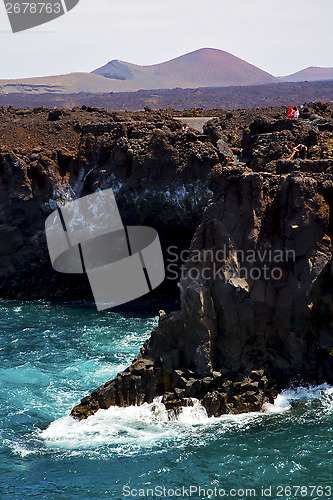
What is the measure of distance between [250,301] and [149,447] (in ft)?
27.6

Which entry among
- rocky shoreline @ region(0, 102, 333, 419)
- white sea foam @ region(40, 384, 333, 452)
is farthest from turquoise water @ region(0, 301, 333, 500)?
rocky shoreline @ region(0, 102, 333, 419)

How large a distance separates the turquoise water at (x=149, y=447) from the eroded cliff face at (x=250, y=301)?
1332 millimetres

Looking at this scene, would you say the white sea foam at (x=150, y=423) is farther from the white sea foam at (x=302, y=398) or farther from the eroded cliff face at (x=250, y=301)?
the eroded cliff face at (x=250, y=301)

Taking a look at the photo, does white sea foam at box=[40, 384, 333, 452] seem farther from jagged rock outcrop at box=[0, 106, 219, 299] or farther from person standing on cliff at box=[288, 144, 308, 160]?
jagged rock outcrop at box=[0, 106, 219, 299]

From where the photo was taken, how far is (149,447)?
25.4 meters

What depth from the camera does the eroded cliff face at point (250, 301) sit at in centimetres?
2844

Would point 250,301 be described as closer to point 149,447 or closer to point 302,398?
point 302,398

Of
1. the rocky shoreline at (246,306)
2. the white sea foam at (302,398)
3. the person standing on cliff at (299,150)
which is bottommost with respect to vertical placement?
the white sea foam at (302,398)

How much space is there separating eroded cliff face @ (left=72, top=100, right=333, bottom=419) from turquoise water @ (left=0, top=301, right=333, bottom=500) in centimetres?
133

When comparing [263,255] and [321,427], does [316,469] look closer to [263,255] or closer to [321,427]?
[321,427]

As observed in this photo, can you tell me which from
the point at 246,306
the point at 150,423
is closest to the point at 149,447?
the point at 150,423

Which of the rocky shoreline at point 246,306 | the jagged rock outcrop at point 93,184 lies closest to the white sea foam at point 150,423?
the rocky shoreline at point 246,306

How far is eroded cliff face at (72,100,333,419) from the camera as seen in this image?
28.4 m

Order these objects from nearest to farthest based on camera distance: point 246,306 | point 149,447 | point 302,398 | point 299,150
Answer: point 149,447, point 302,398, point 246,306, point 299,150
